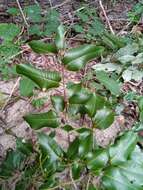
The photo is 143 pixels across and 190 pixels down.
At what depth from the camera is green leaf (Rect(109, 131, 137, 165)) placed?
1287 millimetres

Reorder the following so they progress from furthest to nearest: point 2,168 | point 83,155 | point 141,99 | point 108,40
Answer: point 108,40 → point 141,99 → point 2,168 → point 83,155

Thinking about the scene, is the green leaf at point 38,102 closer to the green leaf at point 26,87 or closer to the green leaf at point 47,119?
the green leaf at point 26,87

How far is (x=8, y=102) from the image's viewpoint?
216cm

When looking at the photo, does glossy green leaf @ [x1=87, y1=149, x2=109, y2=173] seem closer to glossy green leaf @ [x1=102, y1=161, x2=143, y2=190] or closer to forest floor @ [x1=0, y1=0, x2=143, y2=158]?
glossy green leaf @ [x1=102, y1=161, x2=143, y2=190]

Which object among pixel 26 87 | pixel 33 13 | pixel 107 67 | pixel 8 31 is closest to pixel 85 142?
pixel 26 87

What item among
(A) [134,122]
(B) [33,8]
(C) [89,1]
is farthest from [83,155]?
(C) [89,1]

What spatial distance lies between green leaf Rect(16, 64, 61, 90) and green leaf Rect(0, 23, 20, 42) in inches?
49.6

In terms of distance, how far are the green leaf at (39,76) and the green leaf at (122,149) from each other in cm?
30

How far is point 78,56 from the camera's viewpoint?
52.3 inches

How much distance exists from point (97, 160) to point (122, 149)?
0.11 metres

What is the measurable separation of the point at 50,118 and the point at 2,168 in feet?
1.33

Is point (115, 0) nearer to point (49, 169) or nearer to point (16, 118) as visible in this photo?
point (16, 118)

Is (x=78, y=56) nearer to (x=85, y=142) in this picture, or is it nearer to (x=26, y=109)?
(x=85, y=142)

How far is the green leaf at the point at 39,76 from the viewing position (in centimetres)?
125
